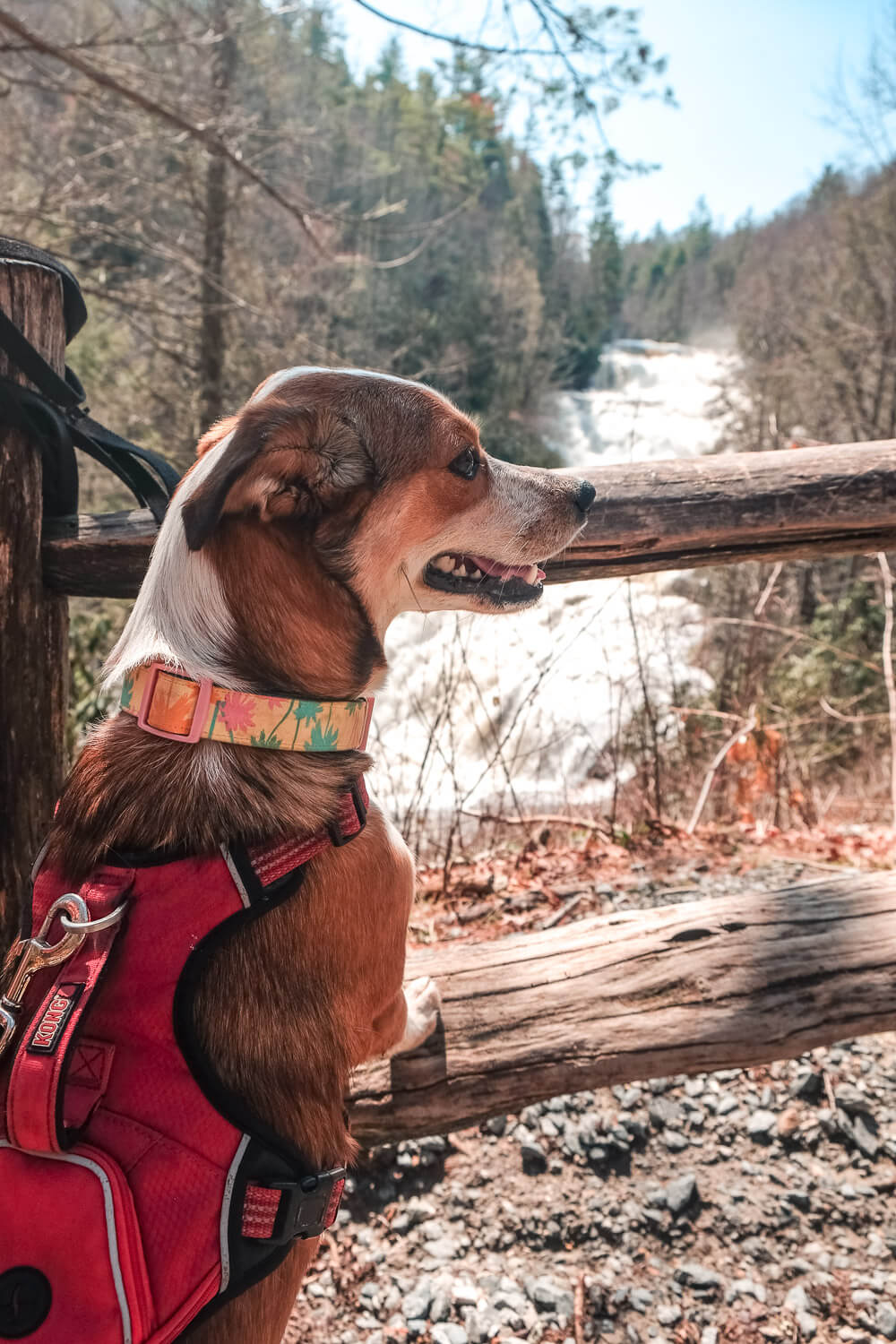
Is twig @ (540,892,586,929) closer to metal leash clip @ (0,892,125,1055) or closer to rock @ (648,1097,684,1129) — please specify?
rock @ (648,1097,684,1129)

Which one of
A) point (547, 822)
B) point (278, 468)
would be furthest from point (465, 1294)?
point (547, 822)

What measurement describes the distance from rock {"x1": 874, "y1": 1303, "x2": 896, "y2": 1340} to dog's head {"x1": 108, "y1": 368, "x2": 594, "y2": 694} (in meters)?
1.80

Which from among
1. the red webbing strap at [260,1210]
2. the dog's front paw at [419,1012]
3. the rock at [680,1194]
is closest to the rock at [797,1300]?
the rock at [680,1194]

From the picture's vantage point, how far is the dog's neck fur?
1303 millimetres

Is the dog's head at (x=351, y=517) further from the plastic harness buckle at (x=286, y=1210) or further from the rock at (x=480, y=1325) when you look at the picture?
the rock at (x=480, y=1325)

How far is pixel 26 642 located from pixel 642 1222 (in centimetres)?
208

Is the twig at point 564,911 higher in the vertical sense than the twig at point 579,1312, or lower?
higher

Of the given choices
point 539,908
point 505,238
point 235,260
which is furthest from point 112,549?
point 505,238

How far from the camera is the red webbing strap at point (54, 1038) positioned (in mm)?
1021

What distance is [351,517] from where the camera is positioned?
160cm

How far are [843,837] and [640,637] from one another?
1.80 metres

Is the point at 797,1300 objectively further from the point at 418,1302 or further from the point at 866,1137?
the point at 418,1302

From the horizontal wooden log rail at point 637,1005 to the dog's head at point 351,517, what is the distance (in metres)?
0.83

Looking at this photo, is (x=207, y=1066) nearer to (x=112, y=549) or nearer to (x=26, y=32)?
(x=112, y=549)
